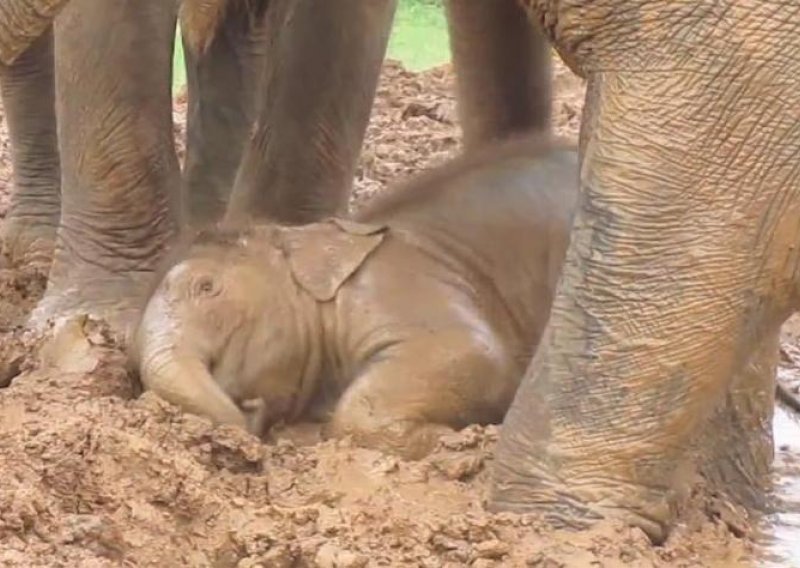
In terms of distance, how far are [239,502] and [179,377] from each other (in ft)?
1.08

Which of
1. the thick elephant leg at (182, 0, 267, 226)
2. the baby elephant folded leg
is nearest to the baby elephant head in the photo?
the baby elephant folded leg

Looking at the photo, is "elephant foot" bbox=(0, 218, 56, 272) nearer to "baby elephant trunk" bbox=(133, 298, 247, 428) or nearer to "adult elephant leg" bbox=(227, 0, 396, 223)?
"adult elephant leg" bbox=(227, 0, 396, 223)

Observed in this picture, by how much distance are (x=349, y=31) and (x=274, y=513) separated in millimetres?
1520

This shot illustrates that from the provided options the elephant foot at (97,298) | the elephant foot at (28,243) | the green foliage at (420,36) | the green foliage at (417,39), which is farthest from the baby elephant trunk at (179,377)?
the green foliage at (420,36)

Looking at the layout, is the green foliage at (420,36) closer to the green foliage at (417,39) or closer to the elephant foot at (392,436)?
the green foliage at (417,39)

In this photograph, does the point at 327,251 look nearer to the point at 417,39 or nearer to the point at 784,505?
the point at 784,505

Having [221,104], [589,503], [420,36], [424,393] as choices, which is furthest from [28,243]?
[420,36]

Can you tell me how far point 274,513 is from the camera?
9.74 ft

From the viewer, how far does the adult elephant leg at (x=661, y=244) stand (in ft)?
9.51

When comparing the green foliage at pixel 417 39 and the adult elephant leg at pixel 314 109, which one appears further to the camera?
the green foliage at pixel 417 39

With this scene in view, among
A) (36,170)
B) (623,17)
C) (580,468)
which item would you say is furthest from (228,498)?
(36,170)

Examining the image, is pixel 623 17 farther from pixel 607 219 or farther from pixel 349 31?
pixel 349 31

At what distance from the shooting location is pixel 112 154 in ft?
12.9

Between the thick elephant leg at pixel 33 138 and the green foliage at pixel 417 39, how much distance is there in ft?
9.32
